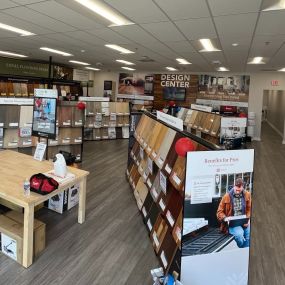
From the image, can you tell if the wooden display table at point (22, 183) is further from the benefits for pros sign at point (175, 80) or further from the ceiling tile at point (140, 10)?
the benefits for pros sign at point (175, 80)

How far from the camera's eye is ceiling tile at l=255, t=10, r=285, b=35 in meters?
3.37

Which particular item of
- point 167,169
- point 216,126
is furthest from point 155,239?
point 216,126

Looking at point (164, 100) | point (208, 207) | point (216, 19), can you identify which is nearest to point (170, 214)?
point (208, 207)

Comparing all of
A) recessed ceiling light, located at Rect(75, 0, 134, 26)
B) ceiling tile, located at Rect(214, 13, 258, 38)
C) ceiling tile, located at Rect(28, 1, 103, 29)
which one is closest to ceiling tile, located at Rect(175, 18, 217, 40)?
ceiling tile, located at Rect(214, 13, 258, 38)

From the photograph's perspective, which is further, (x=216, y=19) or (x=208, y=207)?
(x=216, y=19)

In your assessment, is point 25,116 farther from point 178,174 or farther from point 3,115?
point 178,174

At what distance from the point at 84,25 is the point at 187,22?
1.73 metres

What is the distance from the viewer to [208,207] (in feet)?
6.01

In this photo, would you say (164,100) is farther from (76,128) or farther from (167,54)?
(76,128)

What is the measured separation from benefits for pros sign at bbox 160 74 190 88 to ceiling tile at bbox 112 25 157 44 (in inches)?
278

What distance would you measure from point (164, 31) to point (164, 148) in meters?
2.57

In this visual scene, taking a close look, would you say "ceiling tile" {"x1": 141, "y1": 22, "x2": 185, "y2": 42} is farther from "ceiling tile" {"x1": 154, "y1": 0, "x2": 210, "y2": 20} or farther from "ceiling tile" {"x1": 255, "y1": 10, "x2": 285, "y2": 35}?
"ceiling tile" {"x1": 255, "y1": 10, "x2": 285, "y2": 35}

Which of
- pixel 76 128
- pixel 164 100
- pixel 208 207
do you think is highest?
pixel 164 100

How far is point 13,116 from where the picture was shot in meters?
4.74
